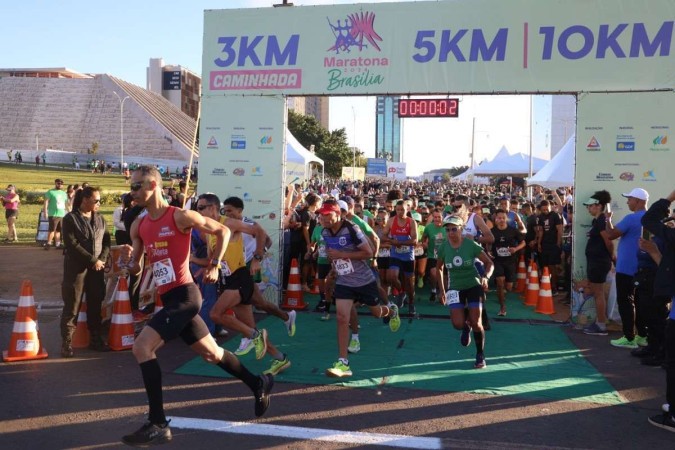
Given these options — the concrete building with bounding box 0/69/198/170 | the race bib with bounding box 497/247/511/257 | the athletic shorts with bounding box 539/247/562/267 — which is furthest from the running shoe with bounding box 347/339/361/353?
the concrete building with bounding box 0/69/198/170

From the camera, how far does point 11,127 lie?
146375 mm

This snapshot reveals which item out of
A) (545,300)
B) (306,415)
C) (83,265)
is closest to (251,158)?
(83,265)

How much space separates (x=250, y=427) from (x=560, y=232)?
29.0 ft

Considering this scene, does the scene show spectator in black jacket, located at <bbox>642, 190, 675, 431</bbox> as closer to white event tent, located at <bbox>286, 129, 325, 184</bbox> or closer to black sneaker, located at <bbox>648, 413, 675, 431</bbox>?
black sneaker, located at <bbox>648, 413, 675, 431</bbox>

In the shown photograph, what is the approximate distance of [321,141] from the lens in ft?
242

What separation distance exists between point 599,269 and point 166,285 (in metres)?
6.51

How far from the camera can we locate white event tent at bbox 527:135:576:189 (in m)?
16.5

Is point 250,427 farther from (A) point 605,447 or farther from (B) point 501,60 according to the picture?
(B) point 501,60

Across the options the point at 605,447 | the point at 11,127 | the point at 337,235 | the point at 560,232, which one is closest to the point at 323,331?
the point at 337,235

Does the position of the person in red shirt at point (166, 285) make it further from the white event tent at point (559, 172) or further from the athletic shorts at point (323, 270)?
the white event tent at point (559, 172)

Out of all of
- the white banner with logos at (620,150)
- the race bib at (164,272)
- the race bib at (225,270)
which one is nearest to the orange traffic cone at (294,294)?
the race bib at (225,270)

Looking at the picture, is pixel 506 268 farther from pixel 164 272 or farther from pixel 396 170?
pixel 396 170

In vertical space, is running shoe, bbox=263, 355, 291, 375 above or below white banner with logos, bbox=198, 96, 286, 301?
below

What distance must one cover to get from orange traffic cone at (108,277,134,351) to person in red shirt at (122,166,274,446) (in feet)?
10.4
